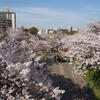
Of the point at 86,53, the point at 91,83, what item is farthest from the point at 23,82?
the point at 91,83

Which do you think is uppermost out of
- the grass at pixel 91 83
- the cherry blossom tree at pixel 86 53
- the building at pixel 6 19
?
the building at pixel 6 19

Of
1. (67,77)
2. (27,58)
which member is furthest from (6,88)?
(67,77)

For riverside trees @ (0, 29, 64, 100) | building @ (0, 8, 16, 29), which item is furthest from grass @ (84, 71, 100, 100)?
building @ (0, 8, 16, 29)

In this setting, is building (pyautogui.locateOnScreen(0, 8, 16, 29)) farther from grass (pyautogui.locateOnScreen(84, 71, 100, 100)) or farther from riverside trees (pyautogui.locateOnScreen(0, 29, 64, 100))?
riverside trees (pyautogui.locateOnScreen(0, 29, 64, 100))

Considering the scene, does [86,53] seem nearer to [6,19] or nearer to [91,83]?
[91,83]

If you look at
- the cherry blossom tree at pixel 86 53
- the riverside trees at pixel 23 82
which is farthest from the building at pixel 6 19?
the riverside trees at pixel 23 82

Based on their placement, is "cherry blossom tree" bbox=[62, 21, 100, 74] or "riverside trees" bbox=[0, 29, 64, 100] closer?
"riverside trees" bbox=[0, 29, 64, 100]

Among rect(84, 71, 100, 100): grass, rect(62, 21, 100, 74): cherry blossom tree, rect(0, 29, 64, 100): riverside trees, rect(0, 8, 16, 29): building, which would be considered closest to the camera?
rect(0, 29, 64, 100): riverside trees

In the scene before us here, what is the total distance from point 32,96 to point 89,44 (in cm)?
988

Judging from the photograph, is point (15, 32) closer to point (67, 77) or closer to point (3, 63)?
point (67, 77)

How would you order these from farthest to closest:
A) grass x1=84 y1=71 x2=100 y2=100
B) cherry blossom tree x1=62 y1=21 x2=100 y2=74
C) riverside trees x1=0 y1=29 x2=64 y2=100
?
grass x1=84 y1=71 x2=100 y2=100 < cherry blossom tree x1=62 y1=21 x2=100 y2=74 < riverside trees x1=0 y1=29 x2=64 y2=100

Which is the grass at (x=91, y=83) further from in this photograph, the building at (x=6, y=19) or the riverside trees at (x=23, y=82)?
the building at (x=6, y=19)

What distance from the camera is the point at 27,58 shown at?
8117 mm

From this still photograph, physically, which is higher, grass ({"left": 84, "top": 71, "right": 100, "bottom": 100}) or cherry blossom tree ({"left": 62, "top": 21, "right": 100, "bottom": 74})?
cherry blossom tree ({"left": 62, "top": 21, "right": 100, "bottom": 74})
